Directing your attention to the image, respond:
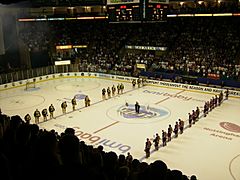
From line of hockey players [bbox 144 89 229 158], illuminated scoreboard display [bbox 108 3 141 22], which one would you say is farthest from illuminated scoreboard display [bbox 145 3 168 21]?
line of hockey players [bbox 144 89 229 158]

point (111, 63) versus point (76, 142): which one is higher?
point (76, 142)

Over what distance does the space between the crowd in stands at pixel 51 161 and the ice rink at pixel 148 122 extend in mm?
8254

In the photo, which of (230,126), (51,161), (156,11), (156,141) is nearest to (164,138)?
(156,141)

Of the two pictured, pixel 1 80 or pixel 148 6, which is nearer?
pixel 148 6

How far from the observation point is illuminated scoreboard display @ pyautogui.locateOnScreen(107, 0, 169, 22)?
14312 mm

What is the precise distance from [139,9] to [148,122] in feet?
20.8

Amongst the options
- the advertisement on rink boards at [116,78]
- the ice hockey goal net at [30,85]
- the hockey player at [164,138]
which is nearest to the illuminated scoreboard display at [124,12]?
the hockey player at [164,138]

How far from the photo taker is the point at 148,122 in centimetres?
1670

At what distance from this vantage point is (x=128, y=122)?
55.0 ft

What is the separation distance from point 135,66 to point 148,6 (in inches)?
652

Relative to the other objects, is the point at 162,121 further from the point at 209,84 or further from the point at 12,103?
the point at 12,103

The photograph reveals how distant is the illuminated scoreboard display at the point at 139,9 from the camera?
14.3 metres

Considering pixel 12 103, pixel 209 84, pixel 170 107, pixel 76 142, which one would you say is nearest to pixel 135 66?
pixel 209 84

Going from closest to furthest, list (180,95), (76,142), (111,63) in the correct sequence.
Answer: (76,142) < (180,95) < (111,63)
